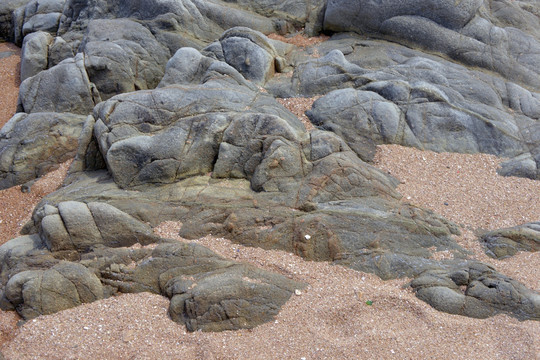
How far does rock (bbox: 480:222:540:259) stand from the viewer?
28.0ft

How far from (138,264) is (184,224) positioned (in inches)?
43.3

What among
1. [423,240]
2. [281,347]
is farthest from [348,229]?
[281,347]

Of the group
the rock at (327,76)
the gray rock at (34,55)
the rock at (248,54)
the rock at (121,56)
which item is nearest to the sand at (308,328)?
the rock at (327,76)

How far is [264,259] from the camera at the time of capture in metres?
8.25

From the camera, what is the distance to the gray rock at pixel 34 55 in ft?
51.3

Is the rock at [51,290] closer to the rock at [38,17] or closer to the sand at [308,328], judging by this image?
the sand at [308,328]

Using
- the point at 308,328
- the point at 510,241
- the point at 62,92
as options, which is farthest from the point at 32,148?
Result: the point at 510,241

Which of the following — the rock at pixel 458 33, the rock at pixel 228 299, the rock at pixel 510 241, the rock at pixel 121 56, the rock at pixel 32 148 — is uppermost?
the rock at pixel 458 33

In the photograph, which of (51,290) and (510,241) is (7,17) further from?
(510,241)

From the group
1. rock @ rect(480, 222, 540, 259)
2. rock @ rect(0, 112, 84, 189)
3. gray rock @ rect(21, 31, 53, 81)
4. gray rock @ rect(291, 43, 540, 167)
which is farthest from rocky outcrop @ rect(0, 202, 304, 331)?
gray rock @ rect(21, 31, 53, 81)

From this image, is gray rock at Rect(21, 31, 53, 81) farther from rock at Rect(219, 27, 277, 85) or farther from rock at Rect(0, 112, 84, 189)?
rock at Rect(219, 27, 277, 85)

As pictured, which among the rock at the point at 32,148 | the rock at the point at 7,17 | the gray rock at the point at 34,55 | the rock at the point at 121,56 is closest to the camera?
the rock at the point at 32,148

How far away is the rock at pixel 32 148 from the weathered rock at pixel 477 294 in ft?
28.7

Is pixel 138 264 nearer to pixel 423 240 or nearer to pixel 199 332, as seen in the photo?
pixel 199 332
